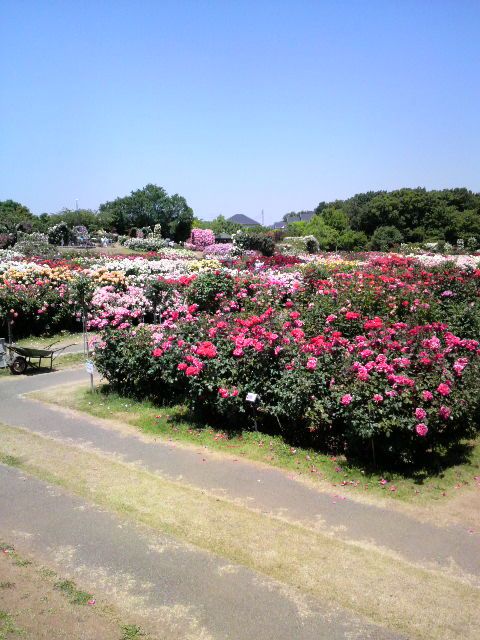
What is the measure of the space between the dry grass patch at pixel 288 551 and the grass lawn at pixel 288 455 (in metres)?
0.91

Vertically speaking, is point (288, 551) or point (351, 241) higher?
point (351, 241)

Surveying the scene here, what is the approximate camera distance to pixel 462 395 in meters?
5.05

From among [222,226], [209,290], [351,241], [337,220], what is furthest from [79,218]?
[209,290]

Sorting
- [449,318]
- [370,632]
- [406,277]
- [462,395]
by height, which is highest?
[406,277]

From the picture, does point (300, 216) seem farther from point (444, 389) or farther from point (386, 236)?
point (444, 389)

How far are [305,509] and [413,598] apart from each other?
1316 mm

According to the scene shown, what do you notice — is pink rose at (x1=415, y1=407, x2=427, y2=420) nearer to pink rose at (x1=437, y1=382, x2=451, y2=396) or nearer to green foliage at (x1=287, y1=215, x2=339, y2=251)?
pink rose at (x1=437, y1=382, x2=451, y2=396)

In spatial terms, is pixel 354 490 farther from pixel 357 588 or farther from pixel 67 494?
pixel 67 494

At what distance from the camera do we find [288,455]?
5.57 meters

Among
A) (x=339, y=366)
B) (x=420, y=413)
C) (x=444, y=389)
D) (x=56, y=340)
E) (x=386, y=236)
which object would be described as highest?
(x=386, y=236)

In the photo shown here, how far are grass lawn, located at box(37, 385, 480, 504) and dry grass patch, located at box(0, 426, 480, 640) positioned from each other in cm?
91

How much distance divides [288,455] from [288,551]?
68.8 inches

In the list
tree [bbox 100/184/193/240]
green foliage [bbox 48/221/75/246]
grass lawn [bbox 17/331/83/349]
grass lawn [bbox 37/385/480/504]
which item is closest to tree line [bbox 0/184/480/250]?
tree [bbox 100/184/193/240]

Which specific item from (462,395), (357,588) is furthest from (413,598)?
(462,395)
